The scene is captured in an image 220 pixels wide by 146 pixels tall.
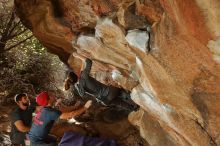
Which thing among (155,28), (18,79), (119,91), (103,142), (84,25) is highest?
(155,28)

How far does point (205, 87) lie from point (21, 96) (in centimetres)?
356

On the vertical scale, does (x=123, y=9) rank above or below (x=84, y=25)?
above

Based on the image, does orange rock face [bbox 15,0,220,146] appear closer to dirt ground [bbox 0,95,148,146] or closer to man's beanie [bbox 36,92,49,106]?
dirt ground [bbox 0,95,148,146]

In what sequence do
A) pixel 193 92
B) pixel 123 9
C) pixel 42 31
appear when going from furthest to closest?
pixel 42 31, pixel 123 9, pixel 193 92

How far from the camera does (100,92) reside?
6.45m

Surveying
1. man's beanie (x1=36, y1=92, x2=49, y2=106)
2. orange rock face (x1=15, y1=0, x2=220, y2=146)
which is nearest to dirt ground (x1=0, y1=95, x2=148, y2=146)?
orange rock face (x1=15, y1=0, x2=220, y2=146)

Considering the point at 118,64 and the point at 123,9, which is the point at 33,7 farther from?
the point at 123,9

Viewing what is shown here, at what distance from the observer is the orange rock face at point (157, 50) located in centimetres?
353

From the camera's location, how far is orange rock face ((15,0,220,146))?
3.53m

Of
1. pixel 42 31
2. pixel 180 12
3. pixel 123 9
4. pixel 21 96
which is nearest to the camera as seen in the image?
pixel 180 12

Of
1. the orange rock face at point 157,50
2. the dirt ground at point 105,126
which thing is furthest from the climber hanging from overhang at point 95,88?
the dirt ground at point 105,126

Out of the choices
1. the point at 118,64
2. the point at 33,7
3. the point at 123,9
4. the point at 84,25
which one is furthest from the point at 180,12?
the point at 33,7

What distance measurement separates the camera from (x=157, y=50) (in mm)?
4273

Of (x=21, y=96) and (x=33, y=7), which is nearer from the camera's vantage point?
(x=21, y=96)
